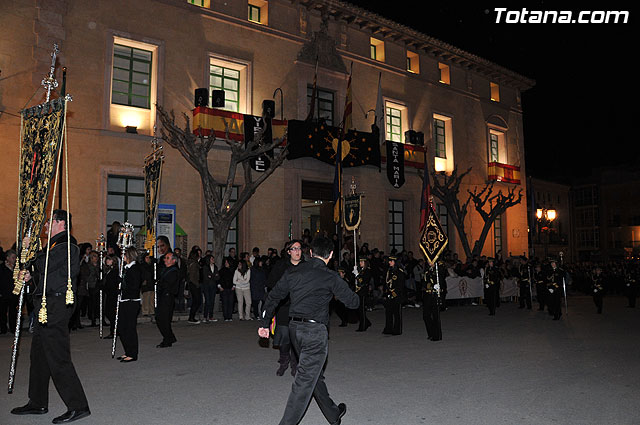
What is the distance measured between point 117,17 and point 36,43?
2910 millimetres

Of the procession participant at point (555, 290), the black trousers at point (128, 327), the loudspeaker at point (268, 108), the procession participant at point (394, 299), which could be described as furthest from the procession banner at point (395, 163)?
the black trousers at point (128, 327)

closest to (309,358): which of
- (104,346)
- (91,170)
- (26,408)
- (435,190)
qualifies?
(26,408)

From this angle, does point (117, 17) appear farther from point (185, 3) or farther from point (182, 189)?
point (182, 189)

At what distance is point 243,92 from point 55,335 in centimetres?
1677

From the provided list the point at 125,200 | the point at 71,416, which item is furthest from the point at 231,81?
the point at 71,416

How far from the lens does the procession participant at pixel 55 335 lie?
5539mm

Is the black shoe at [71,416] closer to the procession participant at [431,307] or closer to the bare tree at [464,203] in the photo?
the procession participant at [431,307]

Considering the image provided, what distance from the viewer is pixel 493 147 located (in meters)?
32.1

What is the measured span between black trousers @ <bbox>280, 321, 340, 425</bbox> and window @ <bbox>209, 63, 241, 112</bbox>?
55.8 feet

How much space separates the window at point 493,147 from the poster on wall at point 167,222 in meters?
20.5

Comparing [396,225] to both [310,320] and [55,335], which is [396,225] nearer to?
[310,320]

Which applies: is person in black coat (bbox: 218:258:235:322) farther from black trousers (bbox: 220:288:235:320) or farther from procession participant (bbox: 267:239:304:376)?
procession participant (bbox: 267:239:304:376)

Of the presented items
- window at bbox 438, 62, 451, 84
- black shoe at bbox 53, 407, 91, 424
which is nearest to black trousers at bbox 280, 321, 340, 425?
black shoe at bbox 53, 407, 91, 424

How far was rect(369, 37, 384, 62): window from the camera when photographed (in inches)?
1030
